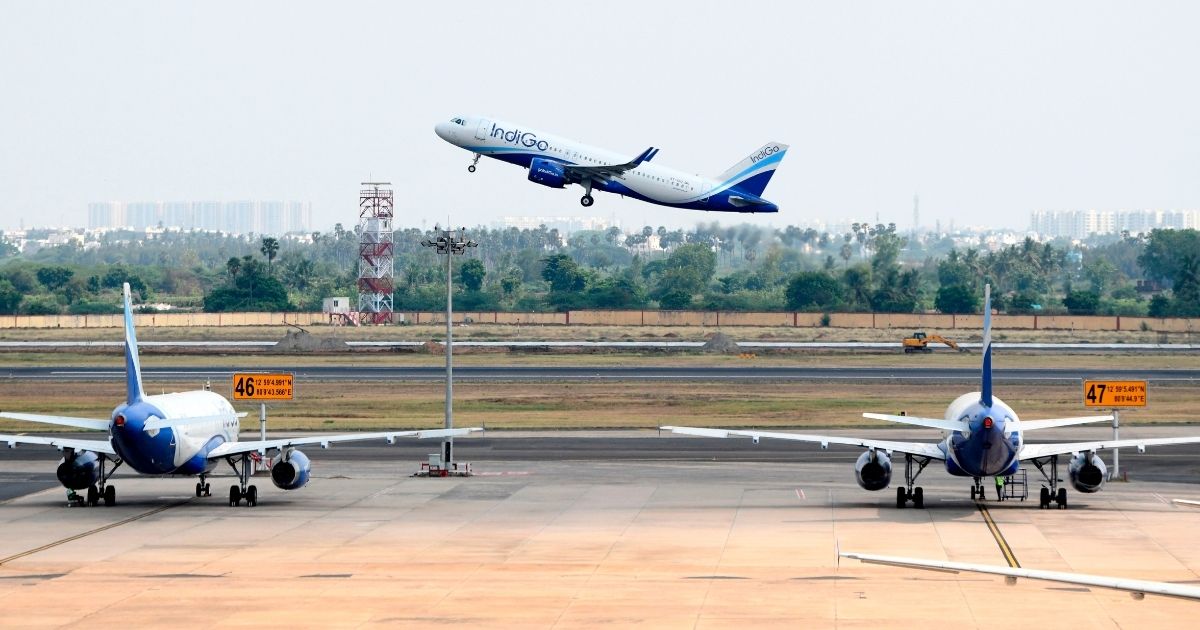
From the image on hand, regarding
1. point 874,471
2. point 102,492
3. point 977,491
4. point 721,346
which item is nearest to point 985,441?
point 874,471

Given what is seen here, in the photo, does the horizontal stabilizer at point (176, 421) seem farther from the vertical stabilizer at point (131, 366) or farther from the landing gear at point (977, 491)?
the landing gear at point (977, 491)

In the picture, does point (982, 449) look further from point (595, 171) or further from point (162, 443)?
point (595, 171)

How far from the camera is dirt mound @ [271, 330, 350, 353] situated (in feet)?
500

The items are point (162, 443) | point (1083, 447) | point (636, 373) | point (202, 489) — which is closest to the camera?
point (162, 443)

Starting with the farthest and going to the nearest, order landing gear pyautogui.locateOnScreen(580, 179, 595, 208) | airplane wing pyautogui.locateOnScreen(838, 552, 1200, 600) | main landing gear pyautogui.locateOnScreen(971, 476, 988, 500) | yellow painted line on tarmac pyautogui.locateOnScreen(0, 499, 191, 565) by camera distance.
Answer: landing gear pyautogui.locateOnScreen(580, 179, 595, 208) < main landing gear pyautogui.locateOnScreen(971, 476, 988, 500) < yellow painted line on tarmac pyautogui.locateOnScreen(0, 499, 191, 565) < airplane wing pyautogui.locateOnScreen(838, 552, 1200, 600)

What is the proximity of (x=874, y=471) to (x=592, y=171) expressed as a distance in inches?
1572

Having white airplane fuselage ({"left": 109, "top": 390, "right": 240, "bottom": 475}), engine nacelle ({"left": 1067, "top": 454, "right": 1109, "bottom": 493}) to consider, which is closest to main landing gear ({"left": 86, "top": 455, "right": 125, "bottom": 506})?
white airplane fuselage ({"left": 109, "top": 390, "right": 240, "bottom": 475})

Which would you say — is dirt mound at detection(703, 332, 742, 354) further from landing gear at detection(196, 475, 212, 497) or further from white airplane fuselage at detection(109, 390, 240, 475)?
white airplane fuselage at detection(109, 390, 240, 475)

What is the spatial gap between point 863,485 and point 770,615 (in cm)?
2044

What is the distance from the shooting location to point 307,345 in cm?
15338

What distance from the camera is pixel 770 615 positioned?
33531 millimetres

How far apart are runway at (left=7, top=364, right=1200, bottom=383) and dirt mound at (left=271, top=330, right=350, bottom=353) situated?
67.8ft

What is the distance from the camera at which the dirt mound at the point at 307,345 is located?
152375mm

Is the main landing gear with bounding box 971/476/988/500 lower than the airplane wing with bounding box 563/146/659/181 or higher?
lower
